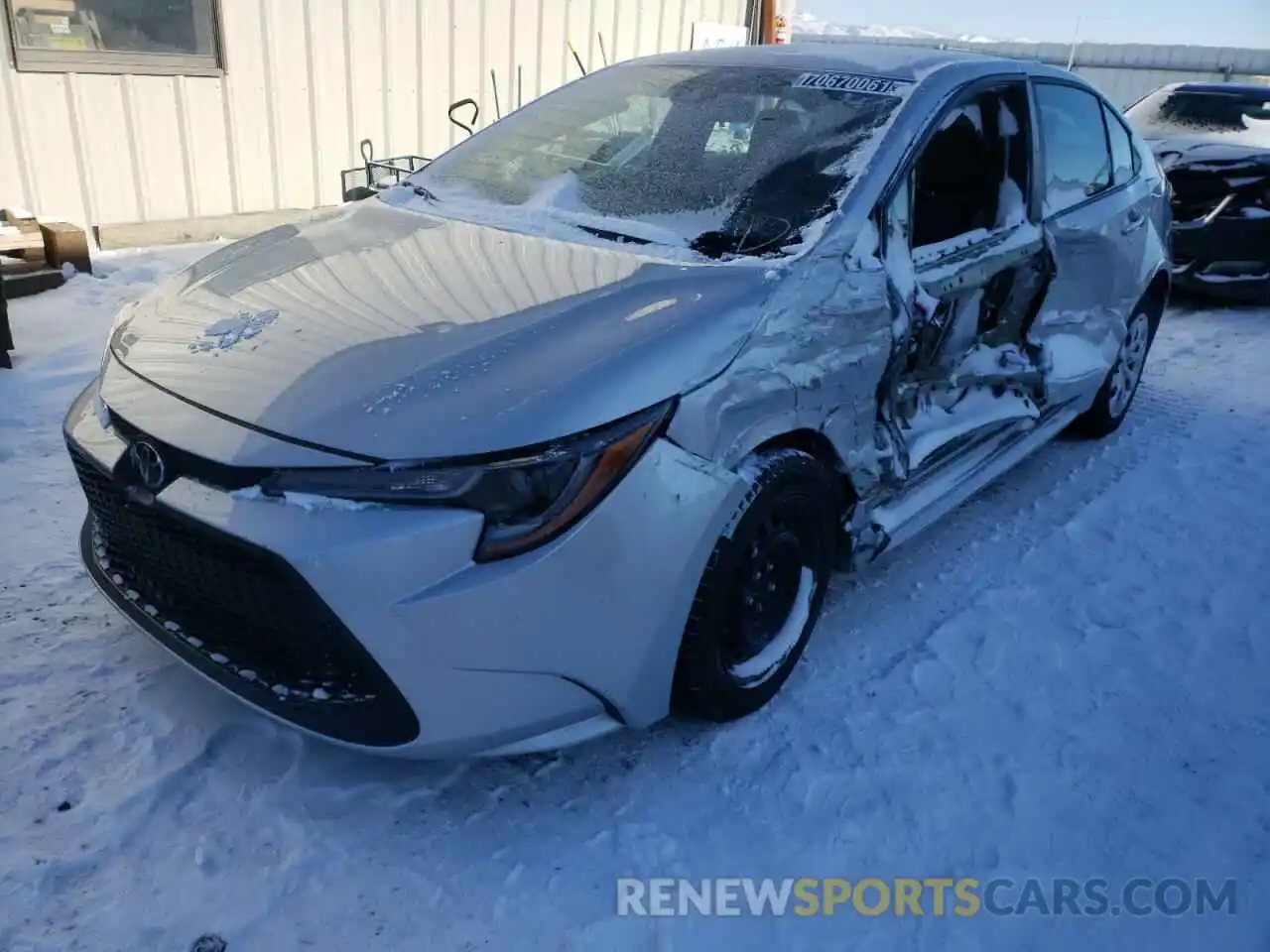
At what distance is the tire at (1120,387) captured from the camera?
4.48 m

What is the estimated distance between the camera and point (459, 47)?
770cm

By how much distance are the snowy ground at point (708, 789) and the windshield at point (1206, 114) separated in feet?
18.3

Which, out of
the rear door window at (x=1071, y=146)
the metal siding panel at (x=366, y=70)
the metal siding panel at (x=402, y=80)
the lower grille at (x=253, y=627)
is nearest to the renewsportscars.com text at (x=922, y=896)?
the lower grille at (x=253, y=627)

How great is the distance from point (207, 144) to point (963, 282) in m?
5.46

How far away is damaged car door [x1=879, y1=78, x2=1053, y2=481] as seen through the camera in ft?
9.15

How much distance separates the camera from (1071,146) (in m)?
3.75

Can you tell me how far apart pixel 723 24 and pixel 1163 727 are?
8825 millimetres

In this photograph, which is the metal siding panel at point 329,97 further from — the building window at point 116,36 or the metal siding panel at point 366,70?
the building window at point 116,36

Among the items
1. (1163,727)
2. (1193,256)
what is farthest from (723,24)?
(1163,727)

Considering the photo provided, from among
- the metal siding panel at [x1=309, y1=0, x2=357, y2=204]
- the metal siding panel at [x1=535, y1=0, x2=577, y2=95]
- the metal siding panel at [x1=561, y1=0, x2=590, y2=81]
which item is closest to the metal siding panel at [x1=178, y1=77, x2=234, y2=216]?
the metal siding panel at [x1=309, y1=0, x2=357, y2=204]

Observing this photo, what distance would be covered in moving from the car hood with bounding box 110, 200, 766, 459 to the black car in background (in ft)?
18.3

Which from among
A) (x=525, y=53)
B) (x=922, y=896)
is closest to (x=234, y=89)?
(x=525, y=53)

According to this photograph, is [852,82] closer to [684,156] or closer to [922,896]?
[684,156]

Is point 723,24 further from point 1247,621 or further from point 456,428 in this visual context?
point 456,428
